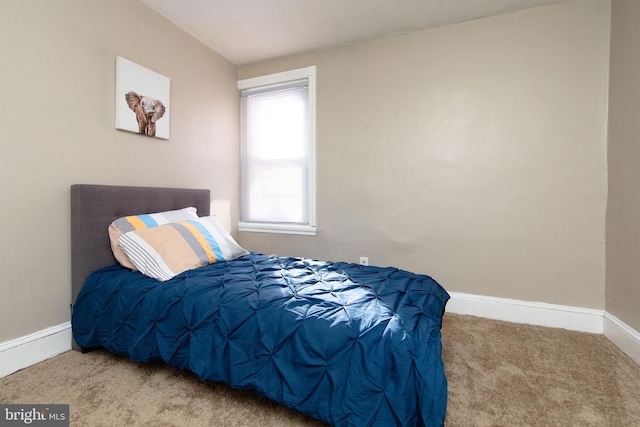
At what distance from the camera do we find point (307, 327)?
1214mm

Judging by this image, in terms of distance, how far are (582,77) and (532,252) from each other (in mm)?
1285

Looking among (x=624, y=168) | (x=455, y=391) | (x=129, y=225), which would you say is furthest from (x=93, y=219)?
(x=624, y=168)

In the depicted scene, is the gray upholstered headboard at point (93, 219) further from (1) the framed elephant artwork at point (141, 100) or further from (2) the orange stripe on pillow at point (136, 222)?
(1) the framed elephant artwork at point (141, 100)

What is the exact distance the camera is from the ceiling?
2.22 m

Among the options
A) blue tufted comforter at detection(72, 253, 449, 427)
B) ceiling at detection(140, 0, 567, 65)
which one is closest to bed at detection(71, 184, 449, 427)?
blue tufted comforter at detection(72, 253, 449, 427)

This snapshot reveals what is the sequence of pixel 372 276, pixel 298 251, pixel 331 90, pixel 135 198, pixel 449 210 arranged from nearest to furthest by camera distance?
pixel 372 276 < pixel 135 198 < pixel 449 210 < pixel 331 90 < pixel 298 251

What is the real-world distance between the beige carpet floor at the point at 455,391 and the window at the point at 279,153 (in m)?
1.72

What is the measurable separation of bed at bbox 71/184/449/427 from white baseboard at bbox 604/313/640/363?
1133 mm

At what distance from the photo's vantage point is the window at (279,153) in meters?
2.97

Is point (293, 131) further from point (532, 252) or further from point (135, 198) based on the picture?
point (532, 252)

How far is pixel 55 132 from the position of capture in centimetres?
177

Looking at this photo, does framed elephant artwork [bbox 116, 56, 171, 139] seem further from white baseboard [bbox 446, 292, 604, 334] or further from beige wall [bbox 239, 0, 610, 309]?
white baseboard [bbox 446, 292, 604, 334]

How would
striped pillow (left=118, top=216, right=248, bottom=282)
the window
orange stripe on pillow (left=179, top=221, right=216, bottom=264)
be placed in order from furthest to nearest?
the window, orange stripe on pillow (left=179, top=221, right=216, bottom=264), striped pillow (left=118, top=216, right=248, bottom=282)

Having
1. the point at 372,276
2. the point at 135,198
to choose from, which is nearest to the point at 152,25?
the point at 135,198
